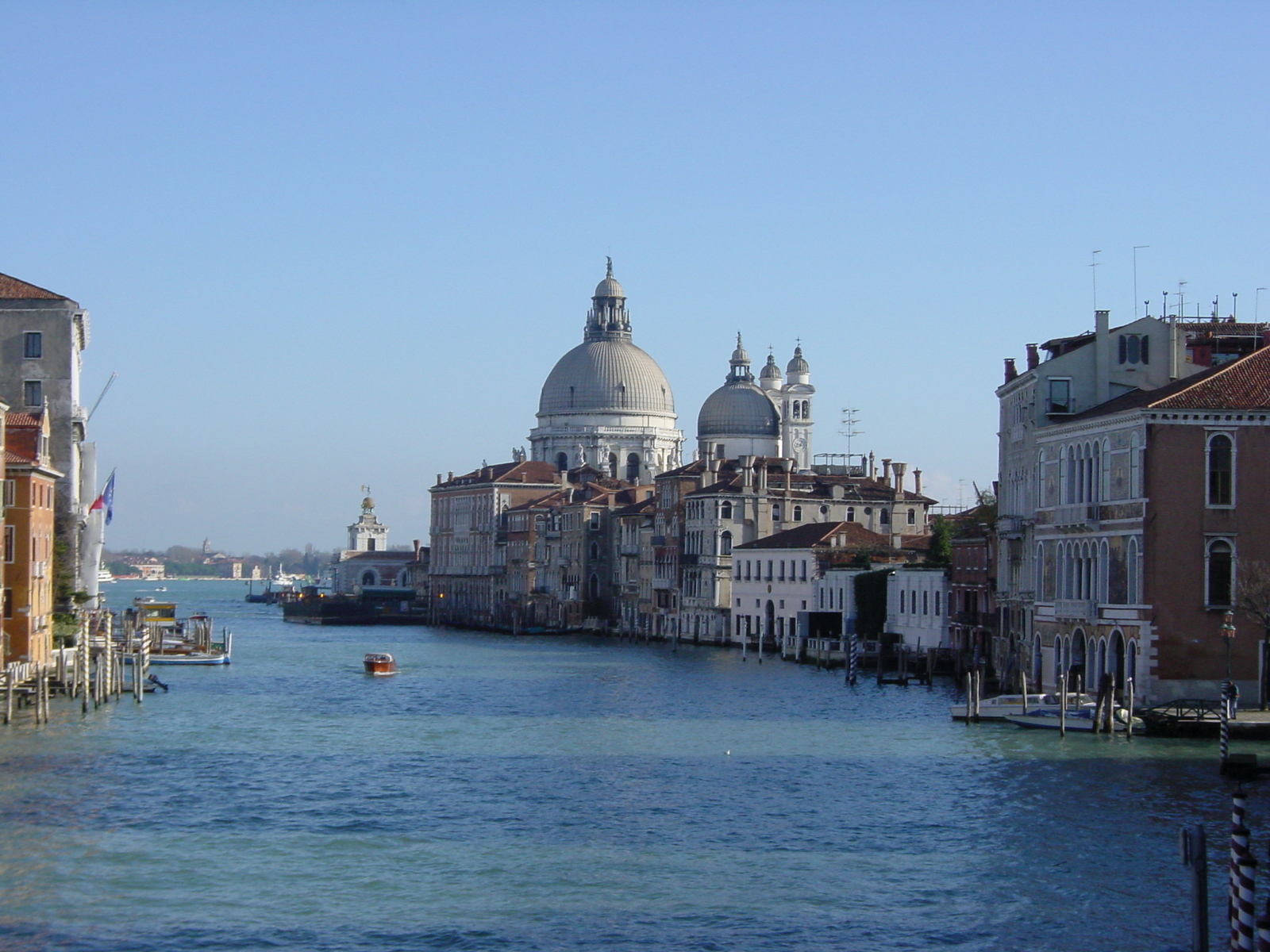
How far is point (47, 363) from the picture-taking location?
4762cm

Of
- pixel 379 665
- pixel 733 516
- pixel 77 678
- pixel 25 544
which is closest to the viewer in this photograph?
pixel 25 544

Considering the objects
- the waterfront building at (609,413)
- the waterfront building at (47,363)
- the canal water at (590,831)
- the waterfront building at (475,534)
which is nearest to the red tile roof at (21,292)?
the waterfront building at (47,363)

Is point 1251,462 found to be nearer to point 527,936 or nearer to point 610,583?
point 527,936

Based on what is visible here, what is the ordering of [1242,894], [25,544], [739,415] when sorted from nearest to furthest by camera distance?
[1242,894], [25,544], [739,415]

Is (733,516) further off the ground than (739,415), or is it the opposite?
(739,415)

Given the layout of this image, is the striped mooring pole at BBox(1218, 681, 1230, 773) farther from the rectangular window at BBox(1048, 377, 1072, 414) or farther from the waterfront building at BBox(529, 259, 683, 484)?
the waterfront building at BBox(529, 259, 683, 484)

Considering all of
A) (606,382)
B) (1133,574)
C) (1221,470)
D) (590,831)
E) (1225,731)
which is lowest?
(590,831)

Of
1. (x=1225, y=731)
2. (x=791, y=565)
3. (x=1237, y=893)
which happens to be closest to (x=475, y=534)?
(x=791, y=565)

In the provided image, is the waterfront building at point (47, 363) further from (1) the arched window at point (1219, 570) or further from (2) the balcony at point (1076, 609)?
(1) the arched window at point (1219, 570)

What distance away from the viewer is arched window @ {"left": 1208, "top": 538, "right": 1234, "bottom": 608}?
3562cm

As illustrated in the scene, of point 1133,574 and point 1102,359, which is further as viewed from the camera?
point 1102,359

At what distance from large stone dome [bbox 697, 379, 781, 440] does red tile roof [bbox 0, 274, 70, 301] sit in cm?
7119

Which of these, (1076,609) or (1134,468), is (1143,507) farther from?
(1076,609)

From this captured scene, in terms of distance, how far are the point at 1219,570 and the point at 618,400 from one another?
92.7m
